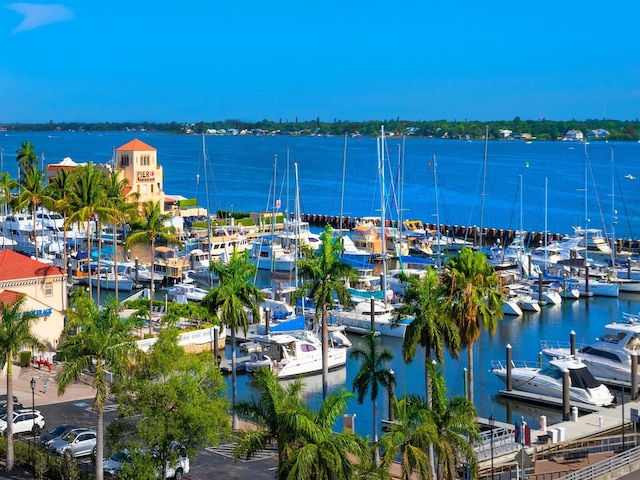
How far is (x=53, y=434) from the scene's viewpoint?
3481 centimetres

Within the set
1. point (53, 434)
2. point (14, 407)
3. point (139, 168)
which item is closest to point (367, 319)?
point (14, 407)

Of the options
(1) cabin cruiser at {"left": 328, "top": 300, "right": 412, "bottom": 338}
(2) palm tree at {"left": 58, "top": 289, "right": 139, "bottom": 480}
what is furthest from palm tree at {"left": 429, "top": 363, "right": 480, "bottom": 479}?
(1) cabin cruiser at {"left": 328, "top": 300, "right": 412, "bottom": 338}

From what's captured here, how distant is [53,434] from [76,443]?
158 centimetres

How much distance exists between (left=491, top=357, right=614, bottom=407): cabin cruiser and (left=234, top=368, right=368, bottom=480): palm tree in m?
20.9

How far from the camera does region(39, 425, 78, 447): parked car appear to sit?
3424cm

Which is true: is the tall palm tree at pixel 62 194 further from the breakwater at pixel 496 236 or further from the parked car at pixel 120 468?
the breakwater at pixel 496 236

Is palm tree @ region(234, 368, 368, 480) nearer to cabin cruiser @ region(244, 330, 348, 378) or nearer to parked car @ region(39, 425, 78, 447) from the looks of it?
parked car @ region(39, 425, 78, 447)

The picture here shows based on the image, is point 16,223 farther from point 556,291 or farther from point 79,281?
point 556,291

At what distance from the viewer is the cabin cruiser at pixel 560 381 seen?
44.6 m

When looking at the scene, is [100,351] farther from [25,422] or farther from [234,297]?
[234,297]

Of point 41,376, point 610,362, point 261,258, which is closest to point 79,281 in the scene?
point 261,258

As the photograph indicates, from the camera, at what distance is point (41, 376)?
45.6m

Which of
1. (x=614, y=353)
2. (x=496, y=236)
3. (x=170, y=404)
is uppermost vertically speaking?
(x=170, y=404)

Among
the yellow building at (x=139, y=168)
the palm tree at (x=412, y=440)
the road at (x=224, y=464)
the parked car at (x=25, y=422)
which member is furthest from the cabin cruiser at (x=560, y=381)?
the yellow building at (x=139, y=168)
